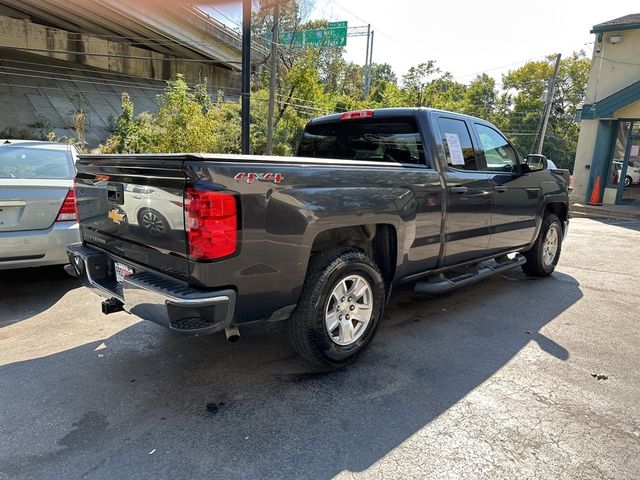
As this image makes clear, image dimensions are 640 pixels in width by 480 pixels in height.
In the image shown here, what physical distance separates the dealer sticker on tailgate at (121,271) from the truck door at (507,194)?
3606 mm

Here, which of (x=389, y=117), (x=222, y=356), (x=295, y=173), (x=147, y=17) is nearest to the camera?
(x=295, y=173)

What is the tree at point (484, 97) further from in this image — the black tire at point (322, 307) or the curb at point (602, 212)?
the black tire at point (322, 307)

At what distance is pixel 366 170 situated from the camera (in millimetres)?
3334

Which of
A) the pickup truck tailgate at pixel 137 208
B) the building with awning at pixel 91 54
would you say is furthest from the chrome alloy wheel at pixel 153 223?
the building with awning at pixel 91 54

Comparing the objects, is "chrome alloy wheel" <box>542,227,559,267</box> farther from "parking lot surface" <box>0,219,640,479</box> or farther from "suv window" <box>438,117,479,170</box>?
"suv window" <box>438,117,479,170</box>

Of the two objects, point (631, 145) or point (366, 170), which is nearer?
point (366, 170)

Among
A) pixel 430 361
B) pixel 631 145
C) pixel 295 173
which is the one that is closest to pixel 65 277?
pixel 295 173

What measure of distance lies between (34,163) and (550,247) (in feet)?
21.5

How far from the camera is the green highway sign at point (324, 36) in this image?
24.8 m

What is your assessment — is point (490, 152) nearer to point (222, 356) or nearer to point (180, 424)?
point (222, 356)

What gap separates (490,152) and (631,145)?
1430 centimetres

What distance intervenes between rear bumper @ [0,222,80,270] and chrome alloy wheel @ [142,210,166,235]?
236 centimetres

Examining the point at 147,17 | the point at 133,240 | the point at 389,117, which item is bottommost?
the point at 133,240

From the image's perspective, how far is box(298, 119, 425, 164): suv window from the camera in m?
4.16
